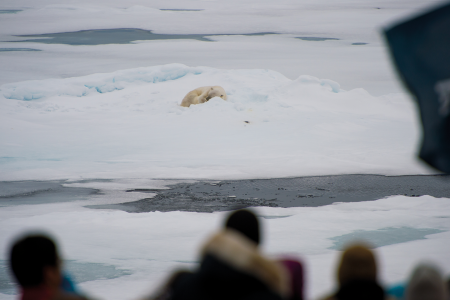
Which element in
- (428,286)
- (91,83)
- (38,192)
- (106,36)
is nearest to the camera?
(428,286)

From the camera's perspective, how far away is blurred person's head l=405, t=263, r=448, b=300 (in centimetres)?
153

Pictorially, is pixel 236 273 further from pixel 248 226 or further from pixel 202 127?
pixel 202 127

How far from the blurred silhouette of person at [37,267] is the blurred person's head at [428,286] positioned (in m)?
1.04

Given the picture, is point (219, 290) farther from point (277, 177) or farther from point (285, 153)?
point (285, 153)

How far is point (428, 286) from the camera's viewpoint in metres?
1.53

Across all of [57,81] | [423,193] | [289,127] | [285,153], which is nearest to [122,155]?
[285,153]

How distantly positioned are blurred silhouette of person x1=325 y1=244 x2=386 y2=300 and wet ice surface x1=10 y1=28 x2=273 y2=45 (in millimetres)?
25254

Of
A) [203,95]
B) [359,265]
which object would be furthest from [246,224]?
[203,95]

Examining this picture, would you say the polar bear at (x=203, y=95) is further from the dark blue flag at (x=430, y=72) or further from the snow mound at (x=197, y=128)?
the dark blue flag at (x=430, y=72)

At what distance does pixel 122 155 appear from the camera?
9.57 metres

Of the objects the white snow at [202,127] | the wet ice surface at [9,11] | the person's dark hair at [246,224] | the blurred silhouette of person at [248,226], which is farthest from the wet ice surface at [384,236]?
the wet ice surface at [9,11]

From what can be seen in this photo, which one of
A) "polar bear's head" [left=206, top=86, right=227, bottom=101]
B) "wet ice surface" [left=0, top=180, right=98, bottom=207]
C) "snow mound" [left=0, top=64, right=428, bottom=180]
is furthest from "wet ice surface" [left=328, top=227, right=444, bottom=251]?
"polar bear's head" [left=206, top=86, right=227, bottom=101]

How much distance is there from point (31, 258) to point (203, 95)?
12.2 metres

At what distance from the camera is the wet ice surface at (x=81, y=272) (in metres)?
3.65
